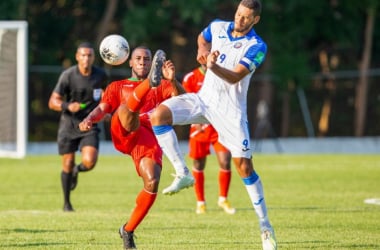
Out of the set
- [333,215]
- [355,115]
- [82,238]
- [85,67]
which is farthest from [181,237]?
[355,115]

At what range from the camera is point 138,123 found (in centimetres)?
1000

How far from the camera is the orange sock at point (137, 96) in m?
9.42

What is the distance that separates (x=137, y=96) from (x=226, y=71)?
0.86 metres

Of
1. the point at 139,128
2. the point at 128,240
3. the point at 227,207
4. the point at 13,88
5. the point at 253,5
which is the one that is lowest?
the point at 13,88

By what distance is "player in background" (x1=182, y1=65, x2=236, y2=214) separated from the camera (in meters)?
14.3

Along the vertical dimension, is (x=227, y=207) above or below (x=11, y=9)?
above

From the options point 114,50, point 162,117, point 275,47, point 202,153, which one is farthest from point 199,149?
point 275,47

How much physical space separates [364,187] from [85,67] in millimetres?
6600

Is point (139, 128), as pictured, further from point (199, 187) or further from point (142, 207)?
point (199, 187)

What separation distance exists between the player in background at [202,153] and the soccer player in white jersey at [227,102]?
4.29 metres

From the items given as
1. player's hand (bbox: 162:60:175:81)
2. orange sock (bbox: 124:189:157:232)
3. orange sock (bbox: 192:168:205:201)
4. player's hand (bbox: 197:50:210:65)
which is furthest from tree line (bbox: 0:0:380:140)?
player's hand (bbox: 162:60:175:81)

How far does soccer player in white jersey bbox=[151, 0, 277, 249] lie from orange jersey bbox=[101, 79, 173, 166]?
0.76 metres

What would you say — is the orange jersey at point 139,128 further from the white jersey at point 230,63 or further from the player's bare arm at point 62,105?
the player's bare arm at point 62,105

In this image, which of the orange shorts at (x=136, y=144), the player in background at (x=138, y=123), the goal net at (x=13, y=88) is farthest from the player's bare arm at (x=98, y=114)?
the goal net at (x=13, y=88)
